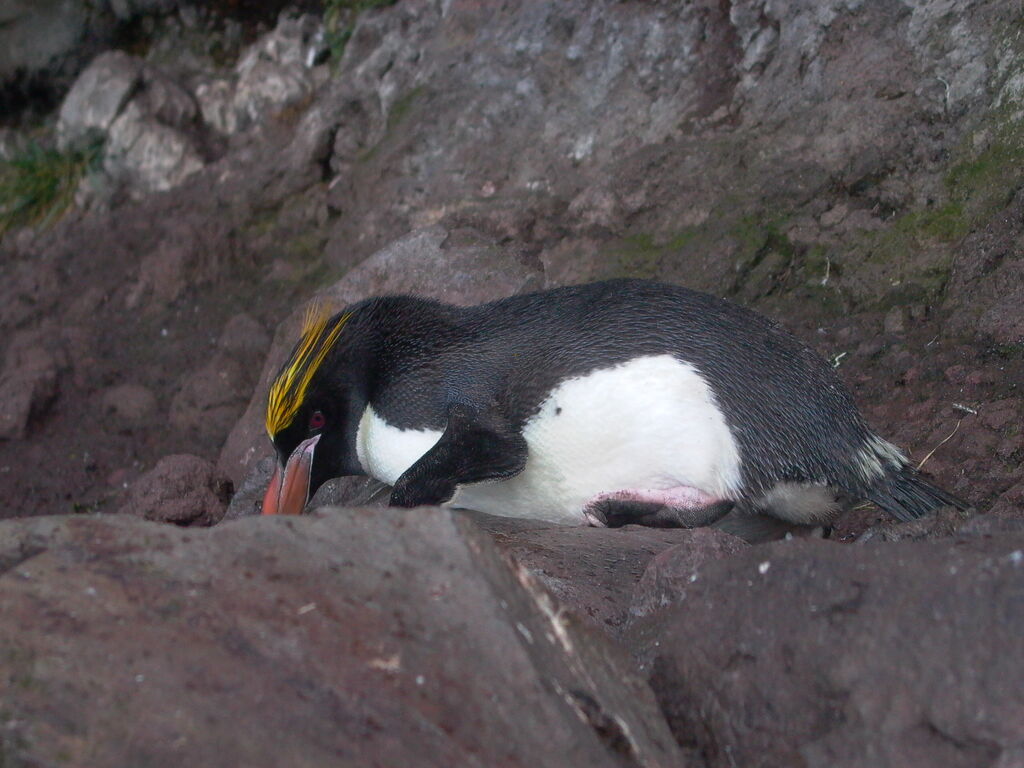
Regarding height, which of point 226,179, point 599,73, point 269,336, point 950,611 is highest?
point 599,73

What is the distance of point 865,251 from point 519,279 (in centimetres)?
129

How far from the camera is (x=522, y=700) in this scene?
1.35 m

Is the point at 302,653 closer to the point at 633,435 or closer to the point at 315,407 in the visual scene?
the point at 633,435

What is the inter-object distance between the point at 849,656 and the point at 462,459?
139 cm

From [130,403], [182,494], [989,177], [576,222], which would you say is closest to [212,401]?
[130,403]

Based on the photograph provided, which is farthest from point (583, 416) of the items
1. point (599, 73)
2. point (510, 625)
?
point (599, 73)

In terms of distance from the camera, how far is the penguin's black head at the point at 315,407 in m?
2.85

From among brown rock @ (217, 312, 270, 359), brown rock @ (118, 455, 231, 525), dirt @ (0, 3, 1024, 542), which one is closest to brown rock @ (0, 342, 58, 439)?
dirt @ (0, 3, 1024, 542)

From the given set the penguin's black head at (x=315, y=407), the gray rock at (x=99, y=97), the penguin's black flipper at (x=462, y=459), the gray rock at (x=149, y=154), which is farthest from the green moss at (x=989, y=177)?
the gray rock at (x=99, y=97)

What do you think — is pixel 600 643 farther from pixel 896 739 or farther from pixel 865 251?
pixel 865 251

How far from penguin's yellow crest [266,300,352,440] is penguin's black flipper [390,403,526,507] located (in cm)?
40

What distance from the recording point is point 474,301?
396 cm

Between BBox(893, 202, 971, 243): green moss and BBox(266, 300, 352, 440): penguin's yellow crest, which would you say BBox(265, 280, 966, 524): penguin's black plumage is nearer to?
BBox(266, 300, 352, 440): penguin's yellow crest

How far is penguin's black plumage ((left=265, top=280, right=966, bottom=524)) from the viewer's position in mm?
2629
